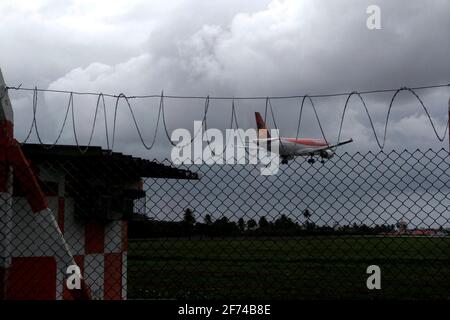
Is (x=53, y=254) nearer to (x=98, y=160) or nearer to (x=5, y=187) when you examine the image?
(x=5, y=187)

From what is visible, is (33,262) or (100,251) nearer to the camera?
(33,262)

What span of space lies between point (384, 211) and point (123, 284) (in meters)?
2.97

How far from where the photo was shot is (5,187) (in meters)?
4.02

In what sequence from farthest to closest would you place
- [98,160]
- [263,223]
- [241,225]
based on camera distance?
[98,160], [263,223], [241,225]

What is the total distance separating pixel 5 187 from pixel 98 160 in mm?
827

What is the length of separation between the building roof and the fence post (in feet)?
1.16

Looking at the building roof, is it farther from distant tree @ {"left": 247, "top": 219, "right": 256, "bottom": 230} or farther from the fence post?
distant tree @ {"left": 247, "top": 219, "right": 256, "bottom": 230}

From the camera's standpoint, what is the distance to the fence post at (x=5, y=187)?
3.93m

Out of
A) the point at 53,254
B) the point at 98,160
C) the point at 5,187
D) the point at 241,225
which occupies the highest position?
Answer: the point at 98,160

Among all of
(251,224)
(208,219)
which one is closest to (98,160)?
(208,219)

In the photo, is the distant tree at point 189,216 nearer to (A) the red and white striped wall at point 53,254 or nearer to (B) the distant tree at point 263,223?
(B) the distant tree at point 263,223
